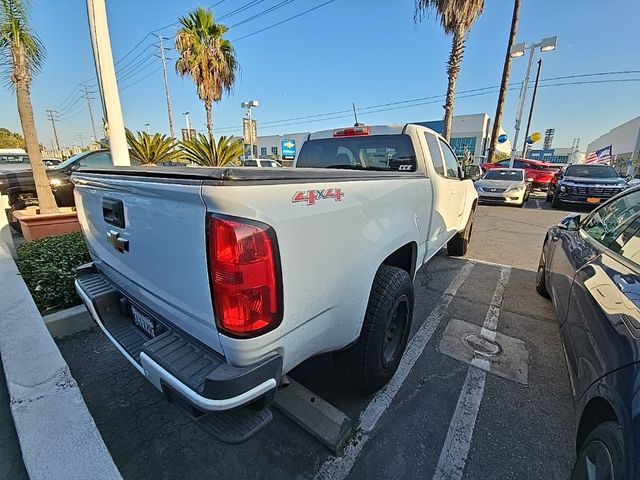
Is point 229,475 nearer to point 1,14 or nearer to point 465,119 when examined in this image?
point 1,14

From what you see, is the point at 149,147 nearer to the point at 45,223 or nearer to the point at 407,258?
the point at 45,223

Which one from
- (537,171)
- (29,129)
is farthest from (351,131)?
(537,171)

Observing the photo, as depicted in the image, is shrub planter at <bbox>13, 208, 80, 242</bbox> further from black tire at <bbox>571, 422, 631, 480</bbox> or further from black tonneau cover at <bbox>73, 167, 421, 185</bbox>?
black tire at <bbox>571, 422, 631, 480</bbox>

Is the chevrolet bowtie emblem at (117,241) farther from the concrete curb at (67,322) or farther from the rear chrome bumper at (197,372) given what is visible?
the concrete curb at (67,322)

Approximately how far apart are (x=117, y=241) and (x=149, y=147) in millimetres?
6705

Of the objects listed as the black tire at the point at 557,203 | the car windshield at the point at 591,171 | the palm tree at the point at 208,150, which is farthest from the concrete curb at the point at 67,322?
the car windshield at the point at 591,171

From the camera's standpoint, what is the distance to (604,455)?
4.13 feet

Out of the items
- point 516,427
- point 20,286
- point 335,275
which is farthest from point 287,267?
point 20,286

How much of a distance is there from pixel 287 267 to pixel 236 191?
388mm

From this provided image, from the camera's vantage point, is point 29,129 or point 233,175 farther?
point 29,129

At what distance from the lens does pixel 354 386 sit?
230 centimetres

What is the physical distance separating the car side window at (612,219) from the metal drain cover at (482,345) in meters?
1.28

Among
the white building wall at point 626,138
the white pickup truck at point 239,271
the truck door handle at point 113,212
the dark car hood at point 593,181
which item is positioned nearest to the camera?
the white pickup truck at point 239,271

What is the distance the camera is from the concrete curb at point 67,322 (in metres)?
2.97
